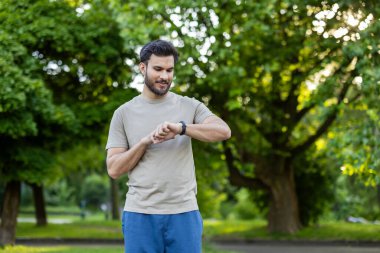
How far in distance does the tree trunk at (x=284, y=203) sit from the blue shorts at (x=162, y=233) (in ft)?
58.0

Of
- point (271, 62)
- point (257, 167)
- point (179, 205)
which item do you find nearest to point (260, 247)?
point (257, 167)

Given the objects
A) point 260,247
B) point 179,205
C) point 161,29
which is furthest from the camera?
point 260,247

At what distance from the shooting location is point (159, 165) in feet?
10.8

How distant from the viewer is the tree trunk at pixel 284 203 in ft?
68.6

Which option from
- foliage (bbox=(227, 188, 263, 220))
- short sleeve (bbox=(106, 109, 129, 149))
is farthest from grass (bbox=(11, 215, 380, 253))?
short sleeve (bbox=(106, 109, 129, 149))

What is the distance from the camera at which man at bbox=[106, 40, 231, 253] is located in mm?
3266

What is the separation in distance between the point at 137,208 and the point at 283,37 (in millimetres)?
15120

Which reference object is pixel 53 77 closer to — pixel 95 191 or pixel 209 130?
pixel 209 130

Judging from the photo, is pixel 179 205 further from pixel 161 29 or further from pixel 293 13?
pixel 293 13

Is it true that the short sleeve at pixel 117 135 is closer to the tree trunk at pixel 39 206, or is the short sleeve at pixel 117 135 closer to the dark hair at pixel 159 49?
the dark hair at pixel 159 49

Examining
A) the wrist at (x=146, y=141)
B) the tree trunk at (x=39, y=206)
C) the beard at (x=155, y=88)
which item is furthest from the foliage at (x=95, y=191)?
the wrist at (x=146, y=141)

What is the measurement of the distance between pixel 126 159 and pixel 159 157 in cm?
17

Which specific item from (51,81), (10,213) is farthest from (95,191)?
(51,81)

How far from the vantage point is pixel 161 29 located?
1466cm
